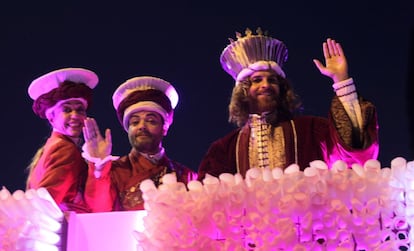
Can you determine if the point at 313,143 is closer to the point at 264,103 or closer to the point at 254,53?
the point at 264,103

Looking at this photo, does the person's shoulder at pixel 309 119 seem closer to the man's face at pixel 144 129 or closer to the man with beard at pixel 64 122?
the man's face at pixel 144 129

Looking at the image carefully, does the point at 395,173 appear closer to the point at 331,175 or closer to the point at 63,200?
the point at 331,175

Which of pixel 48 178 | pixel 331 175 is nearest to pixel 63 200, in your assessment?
pixel 48 178

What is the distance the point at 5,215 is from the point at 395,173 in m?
1.11

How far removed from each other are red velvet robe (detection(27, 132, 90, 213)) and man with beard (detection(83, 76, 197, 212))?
6 centimetres

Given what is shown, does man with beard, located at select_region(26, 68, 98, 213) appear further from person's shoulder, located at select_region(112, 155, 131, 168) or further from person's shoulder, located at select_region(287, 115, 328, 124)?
person's shoulder, located at select_region(287, 115, 328, 124)

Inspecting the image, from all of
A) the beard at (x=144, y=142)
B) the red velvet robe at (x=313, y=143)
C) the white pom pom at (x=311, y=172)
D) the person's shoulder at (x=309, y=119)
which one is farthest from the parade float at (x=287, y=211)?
the beard at (x=144, y=142)

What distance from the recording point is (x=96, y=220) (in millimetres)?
2080

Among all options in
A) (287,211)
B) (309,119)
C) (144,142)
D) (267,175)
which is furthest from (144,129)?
(287,211)

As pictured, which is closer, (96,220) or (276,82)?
(96,220)

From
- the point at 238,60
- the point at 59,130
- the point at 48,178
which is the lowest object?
the point at 48,178

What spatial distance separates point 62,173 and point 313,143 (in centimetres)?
99

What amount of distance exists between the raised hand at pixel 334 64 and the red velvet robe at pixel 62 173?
105 cm

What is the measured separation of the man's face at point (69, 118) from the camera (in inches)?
117
